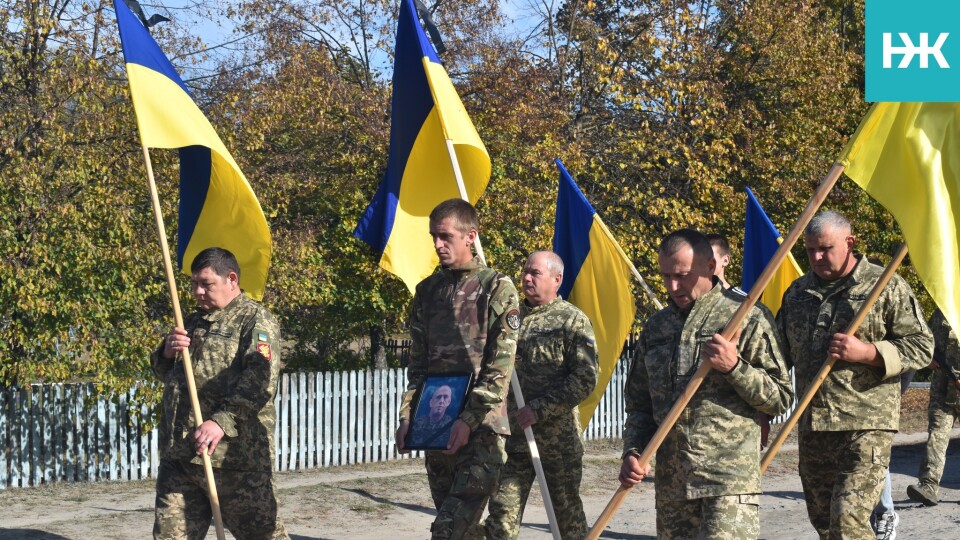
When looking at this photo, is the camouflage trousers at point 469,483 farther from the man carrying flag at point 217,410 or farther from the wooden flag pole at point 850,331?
the wooden flag pole at point 850,331

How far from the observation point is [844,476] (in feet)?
20.1

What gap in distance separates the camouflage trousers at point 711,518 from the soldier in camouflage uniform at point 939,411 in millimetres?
5632

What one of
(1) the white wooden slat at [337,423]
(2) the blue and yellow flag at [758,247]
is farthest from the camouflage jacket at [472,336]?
(1) the white wooden slat at [337,423]

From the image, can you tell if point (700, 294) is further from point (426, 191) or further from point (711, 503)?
point (426, 191)

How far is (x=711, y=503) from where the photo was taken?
16.5ft

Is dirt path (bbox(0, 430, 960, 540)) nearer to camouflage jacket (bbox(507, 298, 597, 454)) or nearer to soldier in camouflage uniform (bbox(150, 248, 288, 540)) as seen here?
camouflage jacket (bbox(507, 298, 597, 454))

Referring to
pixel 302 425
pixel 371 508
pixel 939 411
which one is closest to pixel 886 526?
pixel 939 411

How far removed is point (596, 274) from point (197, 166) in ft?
10.5

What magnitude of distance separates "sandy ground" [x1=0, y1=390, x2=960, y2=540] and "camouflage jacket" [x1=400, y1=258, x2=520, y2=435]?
14.1 feet

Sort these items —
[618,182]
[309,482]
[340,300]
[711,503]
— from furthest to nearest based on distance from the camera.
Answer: [618,182] → [340,300] → [309,482] → [711,503]

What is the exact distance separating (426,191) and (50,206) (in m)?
6.02

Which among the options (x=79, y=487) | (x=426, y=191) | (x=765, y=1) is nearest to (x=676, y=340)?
(x=426, y=191)

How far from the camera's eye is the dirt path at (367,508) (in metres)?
9.74

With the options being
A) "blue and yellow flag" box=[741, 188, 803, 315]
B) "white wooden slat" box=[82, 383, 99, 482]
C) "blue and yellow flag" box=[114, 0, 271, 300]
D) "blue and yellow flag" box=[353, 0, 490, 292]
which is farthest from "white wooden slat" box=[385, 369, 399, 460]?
"blue and yellow flag" box=[114, 0, 271, 300]
